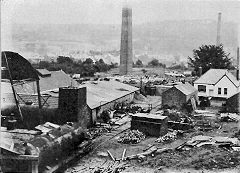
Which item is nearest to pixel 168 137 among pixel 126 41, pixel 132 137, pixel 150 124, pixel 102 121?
pixel 150 124

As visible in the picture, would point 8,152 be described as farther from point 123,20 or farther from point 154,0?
point 123,20

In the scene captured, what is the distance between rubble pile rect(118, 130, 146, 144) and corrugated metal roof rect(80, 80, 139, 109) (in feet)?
11.2

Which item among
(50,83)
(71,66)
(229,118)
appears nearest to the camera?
(229,118)

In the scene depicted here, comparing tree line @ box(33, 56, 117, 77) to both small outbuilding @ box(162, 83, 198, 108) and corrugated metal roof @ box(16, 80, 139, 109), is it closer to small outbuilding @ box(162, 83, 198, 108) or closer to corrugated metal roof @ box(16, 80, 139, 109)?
corrugated metal roof @ box(16, 80, 139, 109)

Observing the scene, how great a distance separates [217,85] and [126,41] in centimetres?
1698

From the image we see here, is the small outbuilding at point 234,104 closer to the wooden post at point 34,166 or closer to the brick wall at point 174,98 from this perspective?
the brick wall at point 174,98

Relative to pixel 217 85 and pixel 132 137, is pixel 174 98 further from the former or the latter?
pixel 132 137

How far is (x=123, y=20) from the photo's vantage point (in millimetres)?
40250

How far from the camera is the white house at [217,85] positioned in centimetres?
2694

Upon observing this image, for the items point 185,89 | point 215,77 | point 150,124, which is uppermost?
point 215,77

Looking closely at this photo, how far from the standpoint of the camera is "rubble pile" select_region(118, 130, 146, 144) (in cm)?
1568

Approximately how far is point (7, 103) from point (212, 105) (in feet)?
54.1

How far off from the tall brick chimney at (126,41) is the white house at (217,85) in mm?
13603

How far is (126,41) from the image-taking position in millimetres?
41938
